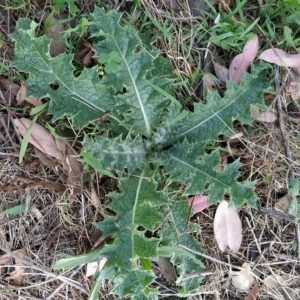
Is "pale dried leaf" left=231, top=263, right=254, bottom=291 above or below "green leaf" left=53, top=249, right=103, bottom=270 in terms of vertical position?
below

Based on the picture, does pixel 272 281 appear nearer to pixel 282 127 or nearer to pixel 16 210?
pixel 282 127

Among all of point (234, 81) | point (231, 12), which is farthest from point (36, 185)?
point (231, 12)

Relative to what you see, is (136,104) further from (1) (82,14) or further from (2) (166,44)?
(1) (82,14)

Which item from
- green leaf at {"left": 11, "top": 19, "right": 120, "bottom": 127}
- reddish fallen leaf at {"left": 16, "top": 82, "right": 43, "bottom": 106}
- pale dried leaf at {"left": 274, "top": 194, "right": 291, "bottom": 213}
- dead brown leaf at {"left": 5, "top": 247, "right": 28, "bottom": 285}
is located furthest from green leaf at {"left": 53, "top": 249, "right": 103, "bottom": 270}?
pale dried leaf at {"left": 274, "top": 194, "right": 291, "bottom": 213}

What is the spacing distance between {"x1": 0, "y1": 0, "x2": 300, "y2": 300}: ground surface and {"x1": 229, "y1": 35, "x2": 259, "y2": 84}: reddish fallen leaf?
156 mm

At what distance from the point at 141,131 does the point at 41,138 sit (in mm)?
410

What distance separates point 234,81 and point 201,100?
157 millimetres

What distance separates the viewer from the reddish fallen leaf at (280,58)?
1868mm

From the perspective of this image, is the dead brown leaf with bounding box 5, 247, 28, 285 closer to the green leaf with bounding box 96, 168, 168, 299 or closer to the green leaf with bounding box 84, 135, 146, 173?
the green leaf with bounding box 96, 168, 168, 299

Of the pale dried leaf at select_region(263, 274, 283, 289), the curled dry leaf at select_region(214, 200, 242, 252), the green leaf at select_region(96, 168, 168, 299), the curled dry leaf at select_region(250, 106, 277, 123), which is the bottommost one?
the pale dried leaf at select_region(263, 274, 283, 289)

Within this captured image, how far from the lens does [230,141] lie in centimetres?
189

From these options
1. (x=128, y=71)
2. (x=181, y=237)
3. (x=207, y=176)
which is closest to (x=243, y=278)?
(x=181, y=237)

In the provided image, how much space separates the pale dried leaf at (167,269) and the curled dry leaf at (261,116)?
70 centimetres

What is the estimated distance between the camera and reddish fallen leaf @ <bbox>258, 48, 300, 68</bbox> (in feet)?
6.13
